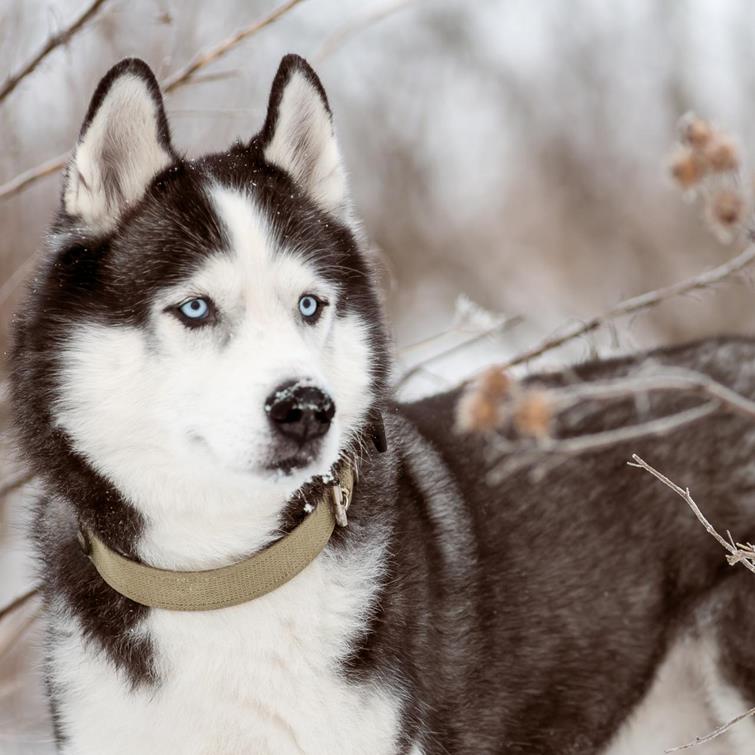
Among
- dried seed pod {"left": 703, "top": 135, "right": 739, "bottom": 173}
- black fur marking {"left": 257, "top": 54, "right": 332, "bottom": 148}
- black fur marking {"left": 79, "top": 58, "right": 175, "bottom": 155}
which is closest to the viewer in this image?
dried seed pod {"left": 703, "top": 135, "right": 739, "bottom": 173}

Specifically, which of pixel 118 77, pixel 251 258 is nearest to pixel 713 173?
pixel 251 258

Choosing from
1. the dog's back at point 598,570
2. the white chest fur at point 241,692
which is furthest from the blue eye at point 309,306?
the dog's back at point 598,570

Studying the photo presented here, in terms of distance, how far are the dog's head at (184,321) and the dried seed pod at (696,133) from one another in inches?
32.7

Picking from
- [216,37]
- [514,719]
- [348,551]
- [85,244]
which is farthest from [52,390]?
[216,37]

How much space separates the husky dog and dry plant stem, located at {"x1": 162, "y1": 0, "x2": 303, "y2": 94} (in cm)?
39

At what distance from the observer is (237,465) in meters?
2.23

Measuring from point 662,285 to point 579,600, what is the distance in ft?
19.3

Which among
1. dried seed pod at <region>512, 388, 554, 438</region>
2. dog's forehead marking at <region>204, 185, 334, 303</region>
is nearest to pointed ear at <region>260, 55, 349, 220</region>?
dog's forehead marking at <region>204, 185, 334, 303</region>

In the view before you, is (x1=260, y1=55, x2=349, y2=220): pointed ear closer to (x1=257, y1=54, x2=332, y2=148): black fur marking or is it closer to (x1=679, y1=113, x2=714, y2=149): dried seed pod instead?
(x1=257, y1=54, x2=332, y2=148): black fur marking

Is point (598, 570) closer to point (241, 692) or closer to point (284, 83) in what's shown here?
point (241, 692)

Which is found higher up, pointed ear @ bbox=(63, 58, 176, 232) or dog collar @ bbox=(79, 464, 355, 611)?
pointed ear @ bbox=(63, 58, 176, 232)

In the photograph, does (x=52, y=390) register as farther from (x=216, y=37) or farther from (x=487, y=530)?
(x=216, y=37)

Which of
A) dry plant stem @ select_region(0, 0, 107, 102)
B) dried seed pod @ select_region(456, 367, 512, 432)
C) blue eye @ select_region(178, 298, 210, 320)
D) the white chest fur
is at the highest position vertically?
dry plant stem @ select_region(0, 0, 107, 102)

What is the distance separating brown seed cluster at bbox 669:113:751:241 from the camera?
1.95 m
